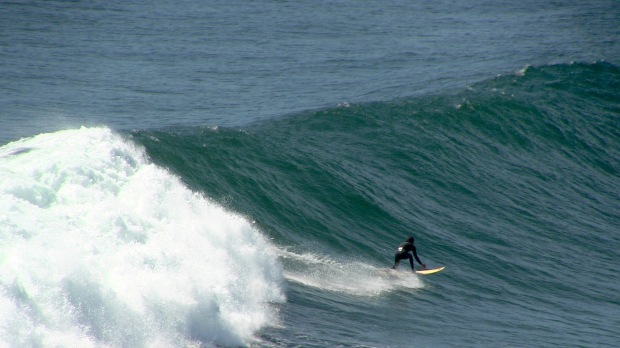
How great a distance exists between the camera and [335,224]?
20.6 metres

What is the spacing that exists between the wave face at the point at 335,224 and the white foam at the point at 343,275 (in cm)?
6

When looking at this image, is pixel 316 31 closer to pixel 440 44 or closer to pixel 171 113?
pixel 440 44

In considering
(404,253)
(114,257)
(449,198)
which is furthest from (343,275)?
(449,198)

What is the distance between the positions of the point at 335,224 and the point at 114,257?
386 inches

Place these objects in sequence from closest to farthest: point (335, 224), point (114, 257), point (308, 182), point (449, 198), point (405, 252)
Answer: point (114, 257) → point (405, 252) → point (335, 224) → point (308, 182) → point (449, 198)

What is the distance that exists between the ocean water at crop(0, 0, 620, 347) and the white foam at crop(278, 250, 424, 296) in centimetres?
8

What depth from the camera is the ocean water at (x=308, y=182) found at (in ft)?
37.9

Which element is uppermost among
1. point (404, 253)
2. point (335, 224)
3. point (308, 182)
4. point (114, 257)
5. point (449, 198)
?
point (449, 198)

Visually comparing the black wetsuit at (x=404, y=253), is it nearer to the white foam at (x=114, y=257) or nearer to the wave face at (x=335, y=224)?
the wave face at (x=335, y=224)

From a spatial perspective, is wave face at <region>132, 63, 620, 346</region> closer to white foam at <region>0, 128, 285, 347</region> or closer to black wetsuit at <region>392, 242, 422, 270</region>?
black wetsuit at <region>392, 242, 422, 270</region>

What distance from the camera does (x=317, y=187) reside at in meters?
22.0

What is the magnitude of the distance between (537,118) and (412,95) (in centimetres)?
467

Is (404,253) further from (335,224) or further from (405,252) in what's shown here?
(335,224)

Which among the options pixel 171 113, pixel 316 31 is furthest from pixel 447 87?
pixel 316 31
